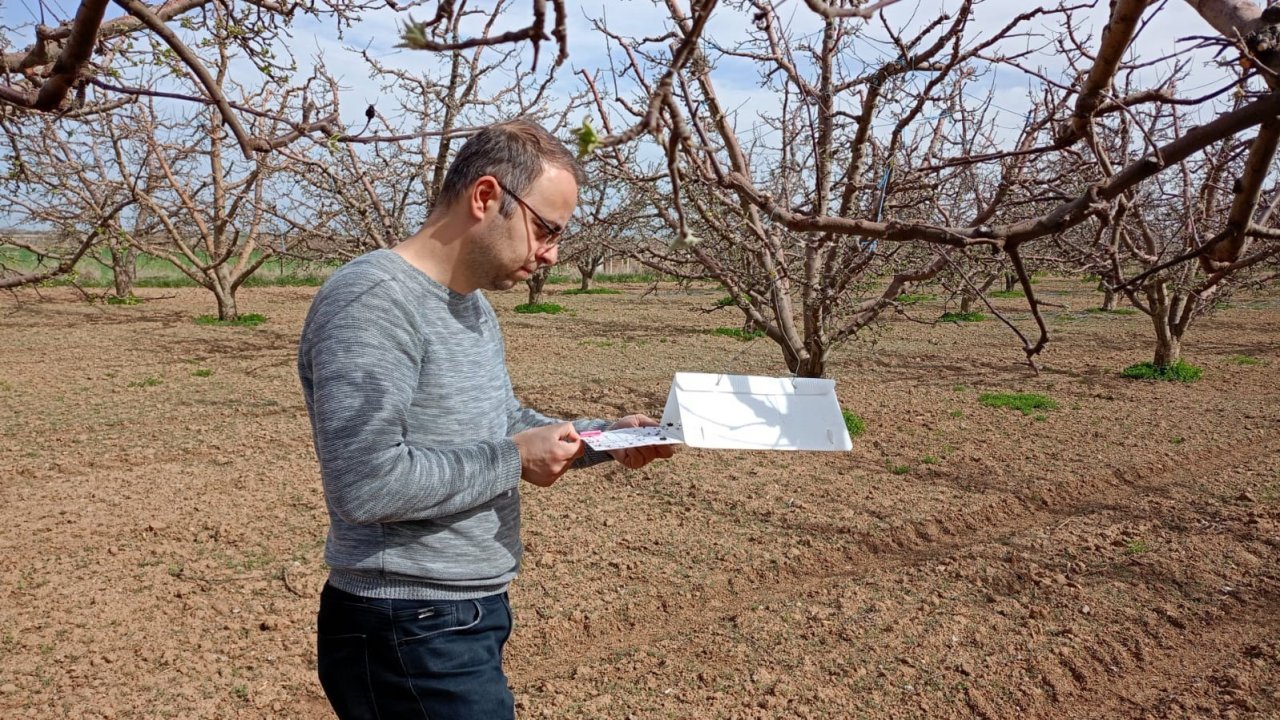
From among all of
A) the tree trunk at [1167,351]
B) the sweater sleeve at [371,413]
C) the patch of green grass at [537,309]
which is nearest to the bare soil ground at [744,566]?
the tree trunk at [1167,351]

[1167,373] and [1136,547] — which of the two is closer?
[1136,547]

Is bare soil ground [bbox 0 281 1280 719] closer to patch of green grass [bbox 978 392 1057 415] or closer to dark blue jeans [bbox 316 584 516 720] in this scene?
patch of green grass [bbox 978 392 1057 415]

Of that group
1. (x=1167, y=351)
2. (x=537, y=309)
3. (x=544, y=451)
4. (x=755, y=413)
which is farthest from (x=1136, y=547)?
(x=537, y=309)

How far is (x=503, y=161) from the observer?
146 cm

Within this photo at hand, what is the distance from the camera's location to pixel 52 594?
12.3 ft

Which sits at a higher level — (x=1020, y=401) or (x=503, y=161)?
(x=503, y=161)

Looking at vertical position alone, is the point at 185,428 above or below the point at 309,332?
below

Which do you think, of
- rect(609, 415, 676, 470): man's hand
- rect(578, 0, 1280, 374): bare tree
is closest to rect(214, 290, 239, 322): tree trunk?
rect(578, 0, 1280, 374): bare tree

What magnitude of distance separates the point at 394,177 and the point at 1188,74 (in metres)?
7.15

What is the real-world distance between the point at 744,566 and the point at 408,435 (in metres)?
3.02

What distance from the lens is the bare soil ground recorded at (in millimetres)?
3076

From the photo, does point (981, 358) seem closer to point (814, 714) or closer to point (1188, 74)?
point (1188, 74)

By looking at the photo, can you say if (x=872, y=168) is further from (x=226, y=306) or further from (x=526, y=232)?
(x=226, y=306)

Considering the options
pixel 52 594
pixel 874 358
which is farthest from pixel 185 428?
pixel 874 358
